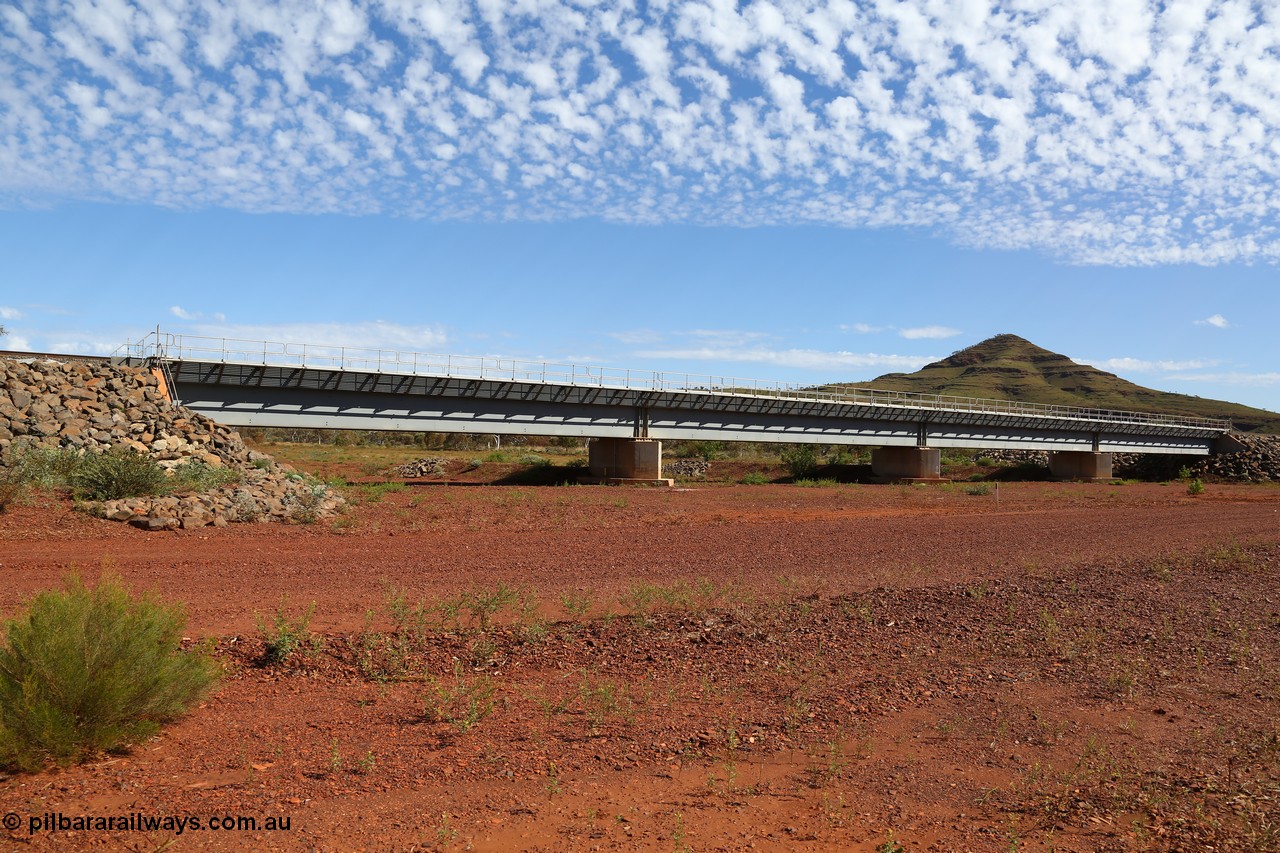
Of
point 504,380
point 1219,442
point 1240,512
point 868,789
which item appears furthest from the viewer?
point 1219,442

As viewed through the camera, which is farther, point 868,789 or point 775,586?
point 775,586

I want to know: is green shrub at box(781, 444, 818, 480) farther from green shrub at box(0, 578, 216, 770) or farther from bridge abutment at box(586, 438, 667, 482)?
green shrub at box(0, 578, 216, 770)

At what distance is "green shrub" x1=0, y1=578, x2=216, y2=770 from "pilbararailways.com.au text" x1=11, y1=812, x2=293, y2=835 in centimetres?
68

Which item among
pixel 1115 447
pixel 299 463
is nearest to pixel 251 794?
pixel 299 463

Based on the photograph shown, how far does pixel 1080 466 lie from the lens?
6919 centimetres

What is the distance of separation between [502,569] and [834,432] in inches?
1741

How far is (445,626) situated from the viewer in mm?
9312

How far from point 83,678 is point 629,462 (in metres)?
40.7

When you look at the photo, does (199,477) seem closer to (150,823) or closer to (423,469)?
(150,823)

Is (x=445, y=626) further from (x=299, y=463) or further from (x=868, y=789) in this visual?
(x=299, y=463)

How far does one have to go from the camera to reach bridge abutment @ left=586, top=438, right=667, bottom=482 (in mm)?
46000

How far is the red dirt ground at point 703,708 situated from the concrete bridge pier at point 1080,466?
58.8m

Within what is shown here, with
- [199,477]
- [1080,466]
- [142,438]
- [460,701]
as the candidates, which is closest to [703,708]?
[460,701]

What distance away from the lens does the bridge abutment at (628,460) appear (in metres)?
46.0
